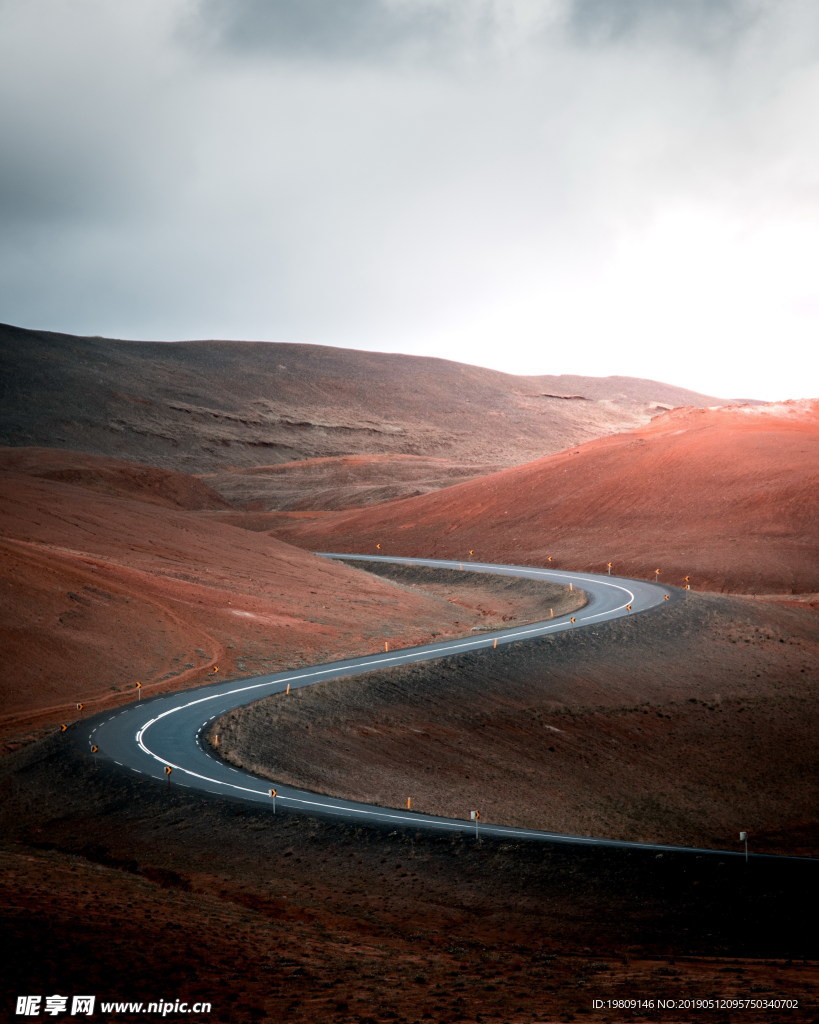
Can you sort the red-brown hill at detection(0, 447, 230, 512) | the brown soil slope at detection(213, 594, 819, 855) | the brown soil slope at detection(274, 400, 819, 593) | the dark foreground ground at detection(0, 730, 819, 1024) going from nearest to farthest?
Answer: the dark foreground ground at detection(0, 730, 819, 1024), the brown soil slope at detection(213, 594, 819, 855), the brown soil slope at detection(274, 400, 819, 593), the red-brown hill at detection(0, 447, 230, 512)

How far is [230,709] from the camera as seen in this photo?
1060 inches

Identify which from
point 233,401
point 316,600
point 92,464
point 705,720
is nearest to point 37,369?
point 233,401

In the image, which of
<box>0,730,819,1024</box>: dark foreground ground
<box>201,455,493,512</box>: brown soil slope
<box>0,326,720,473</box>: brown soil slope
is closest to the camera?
<box>0,730,819,1024</box>: dark foreground ground

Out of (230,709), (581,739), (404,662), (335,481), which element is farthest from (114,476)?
(581,739)

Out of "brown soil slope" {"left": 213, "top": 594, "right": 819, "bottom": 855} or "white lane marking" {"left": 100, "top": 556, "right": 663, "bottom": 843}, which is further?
"brown soil slope" {"left": 213, "top": 594, "right": 819, "bottom": 855}

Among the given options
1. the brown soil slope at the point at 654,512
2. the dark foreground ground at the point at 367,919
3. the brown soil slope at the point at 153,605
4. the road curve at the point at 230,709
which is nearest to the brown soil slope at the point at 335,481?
the brown soil slope at the point at 654,512

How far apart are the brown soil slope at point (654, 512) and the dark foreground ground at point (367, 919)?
4258 cm

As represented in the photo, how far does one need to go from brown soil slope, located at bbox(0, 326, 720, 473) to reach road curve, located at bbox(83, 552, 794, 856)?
339 ft

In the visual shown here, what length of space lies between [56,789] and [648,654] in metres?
23.4

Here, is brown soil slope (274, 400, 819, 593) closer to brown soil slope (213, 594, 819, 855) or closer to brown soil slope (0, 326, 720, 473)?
brown soil slope (213, 594, 819, 855)

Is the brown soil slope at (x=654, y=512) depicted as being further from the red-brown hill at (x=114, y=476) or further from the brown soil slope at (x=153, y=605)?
the brown soil slope at (x=153, y=605)

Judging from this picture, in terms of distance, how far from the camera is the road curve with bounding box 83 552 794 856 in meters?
18.5

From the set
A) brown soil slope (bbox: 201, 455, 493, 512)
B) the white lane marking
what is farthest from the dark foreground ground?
brown soil slope (bbox: 201, 455, 493, 512)

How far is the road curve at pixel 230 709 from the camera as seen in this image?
18516 millimetres
